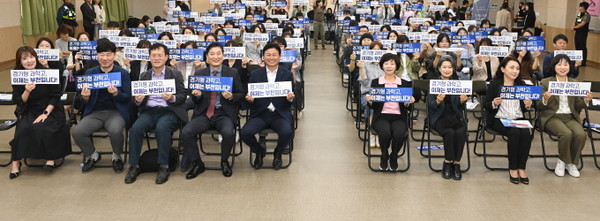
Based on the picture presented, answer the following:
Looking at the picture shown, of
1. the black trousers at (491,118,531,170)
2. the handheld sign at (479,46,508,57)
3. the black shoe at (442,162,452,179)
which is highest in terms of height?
the handheld sign at (479,46,508,57)

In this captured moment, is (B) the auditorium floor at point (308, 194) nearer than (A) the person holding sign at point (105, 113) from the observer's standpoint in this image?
Yes

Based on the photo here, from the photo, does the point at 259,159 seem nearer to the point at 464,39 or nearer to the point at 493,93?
the point at 493,93

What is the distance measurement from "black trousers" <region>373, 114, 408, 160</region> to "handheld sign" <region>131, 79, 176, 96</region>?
2.04 metres

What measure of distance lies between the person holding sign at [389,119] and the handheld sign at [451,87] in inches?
9.5

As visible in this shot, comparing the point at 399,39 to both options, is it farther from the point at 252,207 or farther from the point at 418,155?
the point at 252,207

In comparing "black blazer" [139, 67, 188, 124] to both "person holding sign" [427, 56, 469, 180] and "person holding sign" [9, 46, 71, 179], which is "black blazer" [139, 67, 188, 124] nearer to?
"person holding sign" [9, 46, 71, 179]

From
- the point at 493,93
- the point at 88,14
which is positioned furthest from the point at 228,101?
the point at 88,14

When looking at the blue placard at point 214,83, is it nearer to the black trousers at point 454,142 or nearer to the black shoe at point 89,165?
the black shoe at point 89,165

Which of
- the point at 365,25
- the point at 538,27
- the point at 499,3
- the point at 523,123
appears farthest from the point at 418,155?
the point at 499,3

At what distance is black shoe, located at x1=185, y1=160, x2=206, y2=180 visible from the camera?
212 inches

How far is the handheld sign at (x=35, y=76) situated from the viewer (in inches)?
212

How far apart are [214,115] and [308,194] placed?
4.33 feet

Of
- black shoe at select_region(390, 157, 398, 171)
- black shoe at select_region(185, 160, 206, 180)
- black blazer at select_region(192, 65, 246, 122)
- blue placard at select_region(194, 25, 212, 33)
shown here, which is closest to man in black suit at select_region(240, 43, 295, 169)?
black blazer at select_region(192, 65, 246, 122)

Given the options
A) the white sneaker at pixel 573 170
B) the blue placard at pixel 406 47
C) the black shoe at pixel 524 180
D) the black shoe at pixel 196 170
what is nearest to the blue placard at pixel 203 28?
the blue placard at pixel 406 47
